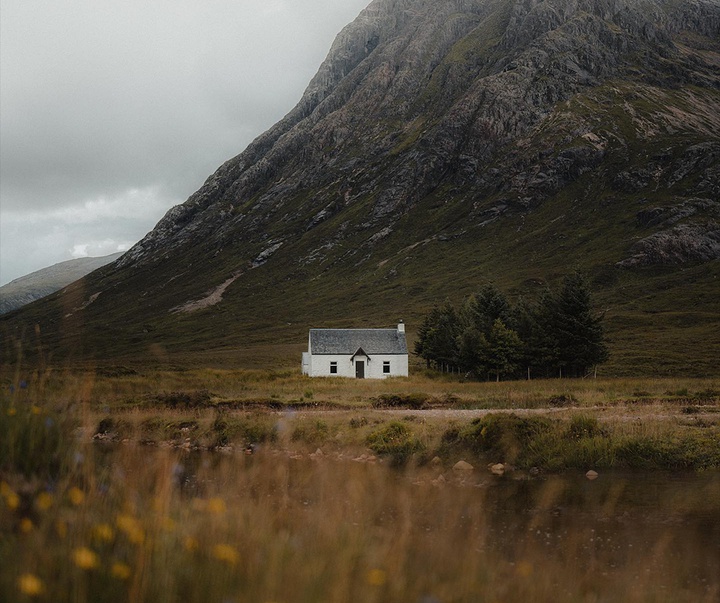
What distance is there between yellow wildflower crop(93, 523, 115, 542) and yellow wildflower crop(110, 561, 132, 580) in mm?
324

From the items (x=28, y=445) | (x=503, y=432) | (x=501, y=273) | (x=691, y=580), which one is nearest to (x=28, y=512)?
(x=28, y=445)

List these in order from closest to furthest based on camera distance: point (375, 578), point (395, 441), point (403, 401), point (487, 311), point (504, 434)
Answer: point (375, 578) → point (504, 434) → point (395, 441) → point (403, 401) → point (487, 311)

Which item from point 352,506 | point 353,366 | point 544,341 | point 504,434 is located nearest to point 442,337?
point 353,366

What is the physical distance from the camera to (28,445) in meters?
7.11

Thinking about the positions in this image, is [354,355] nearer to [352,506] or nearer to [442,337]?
[442,337]

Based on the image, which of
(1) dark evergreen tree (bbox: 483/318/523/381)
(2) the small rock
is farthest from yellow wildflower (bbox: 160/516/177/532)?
(1) dark evergreen tree (bbox: 483/318/523/381)

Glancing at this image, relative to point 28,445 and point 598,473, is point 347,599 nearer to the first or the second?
point 28,445

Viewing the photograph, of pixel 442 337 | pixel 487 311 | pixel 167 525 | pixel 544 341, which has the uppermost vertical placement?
pixel 487 311

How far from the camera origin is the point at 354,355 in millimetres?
75250

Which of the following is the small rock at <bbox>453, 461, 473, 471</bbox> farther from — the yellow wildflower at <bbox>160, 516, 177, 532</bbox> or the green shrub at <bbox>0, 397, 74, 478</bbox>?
the yellow wildflower at <bbox>160, 516, 177, 532</bbox>

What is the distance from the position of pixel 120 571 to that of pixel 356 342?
7247 cm

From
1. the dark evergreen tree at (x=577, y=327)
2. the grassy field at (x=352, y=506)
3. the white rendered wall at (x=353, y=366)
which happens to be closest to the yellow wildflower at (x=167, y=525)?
the grassy field at (x=352, y=506)

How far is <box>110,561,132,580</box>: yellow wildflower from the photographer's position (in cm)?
433

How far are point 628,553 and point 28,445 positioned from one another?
980 cm
